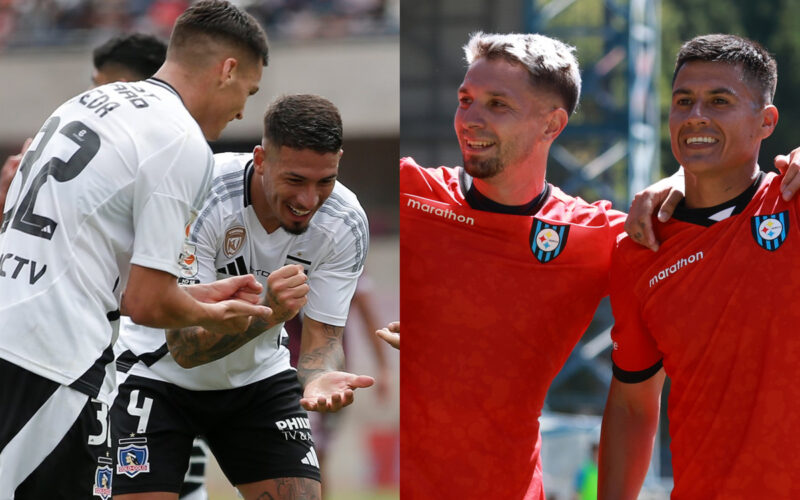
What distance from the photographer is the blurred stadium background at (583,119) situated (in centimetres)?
244

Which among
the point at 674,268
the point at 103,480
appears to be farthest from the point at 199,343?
the point at 674,268

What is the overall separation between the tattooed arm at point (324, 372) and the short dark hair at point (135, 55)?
4.04ft

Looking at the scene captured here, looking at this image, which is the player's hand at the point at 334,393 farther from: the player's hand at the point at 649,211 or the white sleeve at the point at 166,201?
the player's hand at the point at 649,211

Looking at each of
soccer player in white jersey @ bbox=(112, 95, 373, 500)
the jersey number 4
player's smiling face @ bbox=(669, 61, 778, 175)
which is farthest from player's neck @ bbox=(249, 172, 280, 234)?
player's smiling face @ bbox=(669, 61, 778, 175)

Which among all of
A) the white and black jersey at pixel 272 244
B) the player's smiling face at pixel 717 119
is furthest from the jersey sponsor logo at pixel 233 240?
the player's smiling face at pixel 717 119

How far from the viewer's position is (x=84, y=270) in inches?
91.7

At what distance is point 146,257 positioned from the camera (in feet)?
7.51

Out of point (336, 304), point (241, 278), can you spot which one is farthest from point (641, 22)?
point (241, 278)

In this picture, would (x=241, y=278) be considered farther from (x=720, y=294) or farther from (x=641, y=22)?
(x=641, y=22)

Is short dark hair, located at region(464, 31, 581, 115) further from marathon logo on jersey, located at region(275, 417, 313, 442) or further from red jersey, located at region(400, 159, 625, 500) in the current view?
marathon logo on jersey, located at region(275, 417, 313, 442)

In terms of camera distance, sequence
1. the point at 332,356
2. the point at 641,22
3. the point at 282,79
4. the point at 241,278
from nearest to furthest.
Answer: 1. the point at 241,278
2. the point at 332,356
3. the point at 641,22
4. the point at 282,79

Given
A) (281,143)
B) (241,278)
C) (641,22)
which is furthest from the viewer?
(641,22)

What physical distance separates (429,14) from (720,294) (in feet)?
3.11

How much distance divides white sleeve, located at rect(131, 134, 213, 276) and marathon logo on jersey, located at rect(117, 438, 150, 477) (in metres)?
0.89
